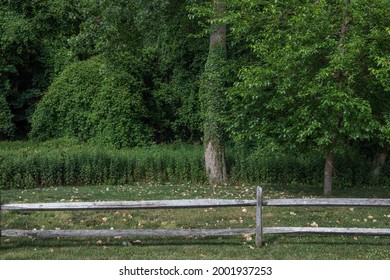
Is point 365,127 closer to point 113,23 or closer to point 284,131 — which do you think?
point 284,131

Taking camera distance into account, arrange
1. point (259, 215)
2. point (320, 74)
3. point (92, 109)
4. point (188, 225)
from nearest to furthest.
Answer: point (259, 215) < point (188, 225) < point (320, 74) < point (92, 109)

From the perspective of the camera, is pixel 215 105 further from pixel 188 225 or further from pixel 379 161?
pixel 188 225

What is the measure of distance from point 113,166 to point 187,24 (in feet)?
19.5

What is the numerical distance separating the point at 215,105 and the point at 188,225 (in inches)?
279

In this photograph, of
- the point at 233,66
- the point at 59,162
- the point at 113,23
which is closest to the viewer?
the point at 233,66

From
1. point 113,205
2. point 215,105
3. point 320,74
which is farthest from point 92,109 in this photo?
point 113,205

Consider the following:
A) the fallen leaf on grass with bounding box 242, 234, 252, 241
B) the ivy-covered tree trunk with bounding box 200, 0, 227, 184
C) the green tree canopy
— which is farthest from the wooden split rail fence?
the ivy-covered tree trunk with bounding box 200, 0, 227, 184

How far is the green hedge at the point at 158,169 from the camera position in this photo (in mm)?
17156

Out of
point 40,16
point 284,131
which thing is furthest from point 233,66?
point 40,16

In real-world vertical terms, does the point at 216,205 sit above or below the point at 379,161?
above

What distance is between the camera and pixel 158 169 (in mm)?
17875

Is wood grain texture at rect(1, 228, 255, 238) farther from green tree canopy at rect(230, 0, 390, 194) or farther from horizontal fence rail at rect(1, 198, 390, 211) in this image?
green tree canopy at rect(230, 0, 390, 194)

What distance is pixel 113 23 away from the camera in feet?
52.6

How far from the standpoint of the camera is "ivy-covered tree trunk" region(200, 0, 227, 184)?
16062 mm
